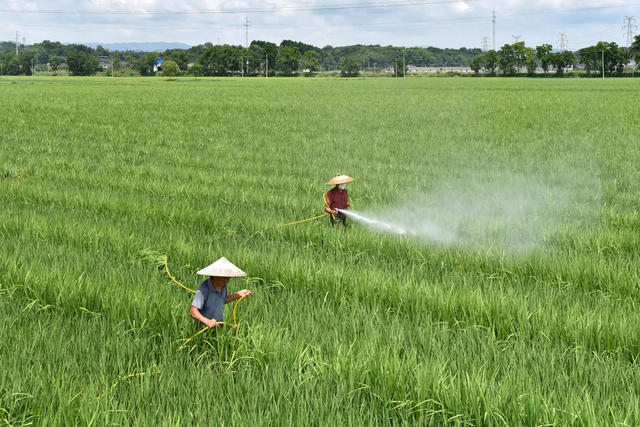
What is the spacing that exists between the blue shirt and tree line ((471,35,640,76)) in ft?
424

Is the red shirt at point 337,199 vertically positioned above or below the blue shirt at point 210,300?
above

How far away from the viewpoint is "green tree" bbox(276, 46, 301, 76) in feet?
534

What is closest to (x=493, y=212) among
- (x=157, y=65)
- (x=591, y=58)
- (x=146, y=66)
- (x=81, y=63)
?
(x=591, y=58)

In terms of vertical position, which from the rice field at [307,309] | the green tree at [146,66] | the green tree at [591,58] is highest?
the green tree at [146,66]

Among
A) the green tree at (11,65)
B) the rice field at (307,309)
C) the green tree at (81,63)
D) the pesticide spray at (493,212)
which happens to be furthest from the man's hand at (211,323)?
the green tree at (11,65)

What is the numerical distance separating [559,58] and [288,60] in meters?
74.5

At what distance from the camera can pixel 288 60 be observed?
534ft

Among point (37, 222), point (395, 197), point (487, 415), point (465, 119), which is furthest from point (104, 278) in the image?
point (465, 119)

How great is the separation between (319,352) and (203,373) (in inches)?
25.3

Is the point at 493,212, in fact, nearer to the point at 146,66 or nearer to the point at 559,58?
the point at 559,58

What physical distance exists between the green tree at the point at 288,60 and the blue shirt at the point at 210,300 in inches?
6399

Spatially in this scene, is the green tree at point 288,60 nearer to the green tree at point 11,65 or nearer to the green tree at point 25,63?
the green tree at point 25,63

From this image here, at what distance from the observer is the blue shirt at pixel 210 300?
319 cm

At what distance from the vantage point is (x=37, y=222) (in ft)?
21.3
